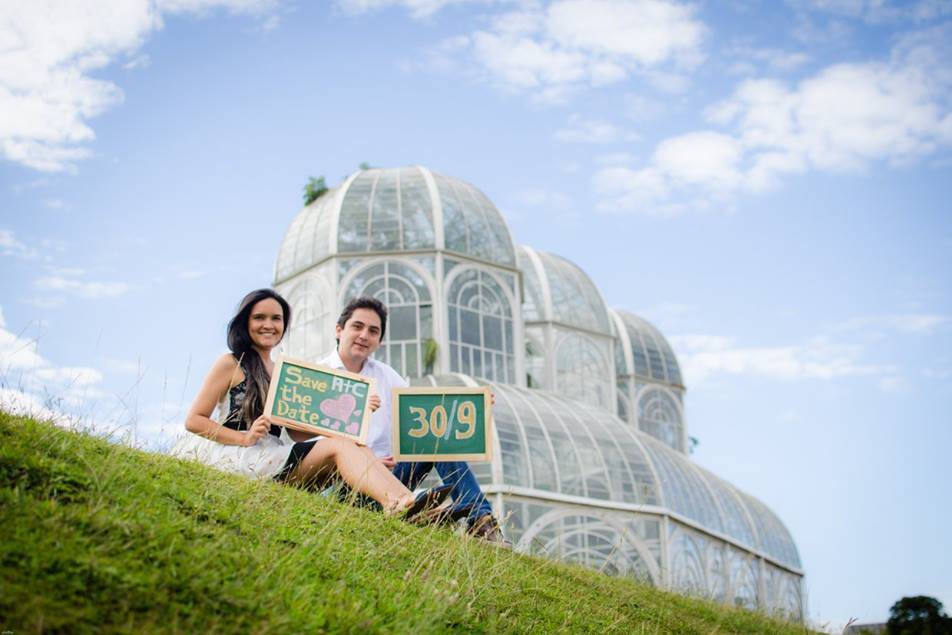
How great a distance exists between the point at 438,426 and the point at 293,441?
3.31ft

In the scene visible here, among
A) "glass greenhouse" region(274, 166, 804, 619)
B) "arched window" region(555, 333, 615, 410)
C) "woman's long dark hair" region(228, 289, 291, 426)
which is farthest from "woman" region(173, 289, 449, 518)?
"arched window" region(555, 333, 615, 410)

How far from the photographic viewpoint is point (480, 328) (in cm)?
2677

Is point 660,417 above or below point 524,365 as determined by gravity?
below

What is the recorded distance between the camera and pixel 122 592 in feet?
13.9

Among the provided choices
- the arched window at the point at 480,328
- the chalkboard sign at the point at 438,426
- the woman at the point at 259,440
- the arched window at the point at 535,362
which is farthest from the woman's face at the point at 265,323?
the arched window at the point at 535,362

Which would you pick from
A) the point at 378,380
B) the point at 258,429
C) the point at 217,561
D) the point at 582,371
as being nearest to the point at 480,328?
the point at 582,371

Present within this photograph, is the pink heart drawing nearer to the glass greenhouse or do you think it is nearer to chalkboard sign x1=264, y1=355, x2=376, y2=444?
chalkboard sign x1=264, y1=355, x2=376, y2=444

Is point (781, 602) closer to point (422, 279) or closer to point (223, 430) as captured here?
point (422, 279)

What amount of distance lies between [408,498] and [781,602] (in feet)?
67.6

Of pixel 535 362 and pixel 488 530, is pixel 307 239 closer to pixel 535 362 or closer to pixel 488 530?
pixel 535 362

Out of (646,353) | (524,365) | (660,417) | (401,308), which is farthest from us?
(646,353)

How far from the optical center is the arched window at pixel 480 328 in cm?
2619

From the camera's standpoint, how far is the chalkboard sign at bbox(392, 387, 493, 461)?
25.9 feet

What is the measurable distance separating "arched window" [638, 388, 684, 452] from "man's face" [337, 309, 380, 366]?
27796 mm
